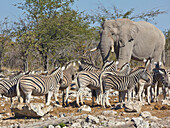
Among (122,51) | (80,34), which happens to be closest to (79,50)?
(80,34)

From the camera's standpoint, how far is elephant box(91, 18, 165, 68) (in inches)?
703

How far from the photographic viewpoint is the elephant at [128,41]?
17859mm

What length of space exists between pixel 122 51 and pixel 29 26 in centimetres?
871

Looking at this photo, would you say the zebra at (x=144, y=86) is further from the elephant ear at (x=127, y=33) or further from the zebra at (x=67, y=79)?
the elephant ear at (x=127, y=33)

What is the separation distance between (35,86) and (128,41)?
8.83 meters

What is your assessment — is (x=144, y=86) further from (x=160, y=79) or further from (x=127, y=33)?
(x=127, y=33)

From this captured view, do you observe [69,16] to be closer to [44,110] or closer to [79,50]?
[79,50]

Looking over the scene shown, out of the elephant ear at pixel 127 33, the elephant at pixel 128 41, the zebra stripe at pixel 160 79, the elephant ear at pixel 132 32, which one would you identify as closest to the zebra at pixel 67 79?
the zebra stripe at pixel 160 79

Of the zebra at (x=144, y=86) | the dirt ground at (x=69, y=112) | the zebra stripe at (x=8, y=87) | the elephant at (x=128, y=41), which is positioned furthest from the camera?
the elephant at (x=128, y=41)

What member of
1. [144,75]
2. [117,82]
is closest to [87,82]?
[117,82]

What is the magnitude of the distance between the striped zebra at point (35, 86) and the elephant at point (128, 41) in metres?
6.44

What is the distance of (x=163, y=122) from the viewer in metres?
8.91

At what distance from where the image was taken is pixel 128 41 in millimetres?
18625

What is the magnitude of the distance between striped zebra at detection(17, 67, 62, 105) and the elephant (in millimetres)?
6445
